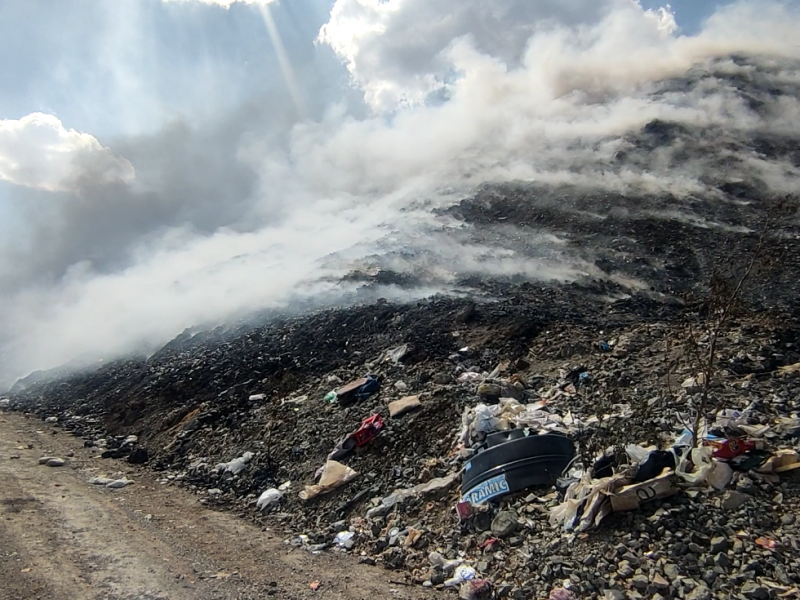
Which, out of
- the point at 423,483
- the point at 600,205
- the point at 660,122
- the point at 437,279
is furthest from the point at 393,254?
the point at 660,122

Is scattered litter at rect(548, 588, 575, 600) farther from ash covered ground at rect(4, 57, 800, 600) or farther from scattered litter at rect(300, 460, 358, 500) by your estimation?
scattered litter at rect(300, 460, 358, 500)

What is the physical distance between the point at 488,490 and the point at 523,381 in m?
2.90

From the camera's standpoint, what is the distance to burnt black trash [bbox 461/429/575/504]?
4945mm

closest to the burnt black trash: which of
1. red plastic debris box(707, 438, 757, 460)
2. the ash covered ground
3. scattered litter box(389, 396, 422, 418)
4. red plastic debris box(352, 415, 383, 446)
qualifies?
the ash covered ground

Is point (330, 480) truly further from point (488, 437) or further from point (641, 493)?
point (641, 493)

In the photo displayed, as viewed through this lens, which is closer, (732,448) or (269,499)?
(732,448)

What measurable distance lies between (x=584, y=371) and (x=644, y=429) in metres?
2.28

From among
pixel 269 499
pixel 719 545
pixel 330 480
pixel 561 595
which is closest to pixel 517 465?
pixel 561 595

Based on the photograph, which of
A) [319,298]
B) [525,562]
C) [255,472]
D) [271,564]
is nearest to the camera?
[525,562]

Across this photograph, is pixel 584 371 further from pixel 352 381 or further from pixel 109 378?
pixel 109 378

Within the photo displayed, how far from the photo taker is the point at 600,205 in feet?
66.1

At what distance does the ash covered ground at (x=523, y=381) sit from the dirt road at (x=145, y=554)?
378 mm

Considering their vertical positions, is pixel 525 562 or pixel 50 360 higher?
pixel 50 360

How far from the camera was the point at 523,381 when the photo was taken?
7680 millimetres
